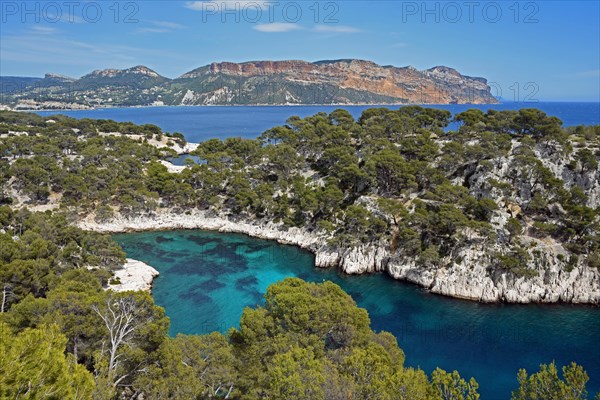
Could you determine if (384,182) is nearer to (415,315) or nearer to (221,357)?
(415,315)

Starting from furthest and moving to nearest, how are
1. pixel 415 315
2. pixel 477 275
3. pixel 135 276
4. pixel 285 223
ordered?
pixel 285 223 < pixel 135 276 < pixel 477 275 < pixel 415 315

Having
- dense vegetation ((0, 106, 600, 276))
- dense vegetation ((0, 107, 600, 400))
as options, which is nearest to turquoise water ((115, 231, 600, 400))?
dense vegetation ((0, 107, 600, 400))

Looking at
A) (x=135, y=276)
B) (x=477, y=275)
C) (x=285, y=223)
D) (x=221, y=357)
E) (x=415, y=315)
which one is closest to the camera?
(x=221, y=357)

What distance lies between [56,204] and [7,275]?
30.9 m

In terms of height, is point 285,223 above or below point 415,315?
above

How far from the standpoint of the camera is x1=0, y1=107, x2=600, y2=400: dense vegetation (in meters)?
12.1

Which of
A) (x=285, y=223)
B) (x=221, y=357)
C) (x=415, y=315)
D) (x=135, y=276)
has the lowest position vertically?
(x=415, y=315)

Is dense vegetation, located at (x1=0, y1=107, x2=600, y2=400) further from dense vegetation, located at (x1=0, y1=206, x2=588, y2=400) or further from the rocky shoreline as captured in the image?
the rocky shoreline

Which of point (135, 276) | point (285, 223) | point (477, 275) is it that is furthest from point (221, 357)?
point (285, 223)

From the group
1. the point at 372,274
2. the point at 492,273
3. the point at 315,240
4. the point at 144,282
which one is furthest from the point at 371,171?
the point at 144,282

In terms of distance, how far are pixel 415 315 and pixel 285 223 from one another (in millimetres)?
21435

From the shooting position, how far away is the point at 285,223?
47281 millimetres

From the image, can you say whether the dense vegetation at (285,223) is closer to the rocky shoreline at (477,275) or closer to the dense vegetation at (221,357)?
the dense vegetation at (221,357)

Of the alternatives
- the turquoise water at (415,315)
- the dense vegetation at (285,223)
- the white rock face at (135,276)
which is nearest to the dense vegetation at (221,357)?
the dense vegetation at (285,223)
